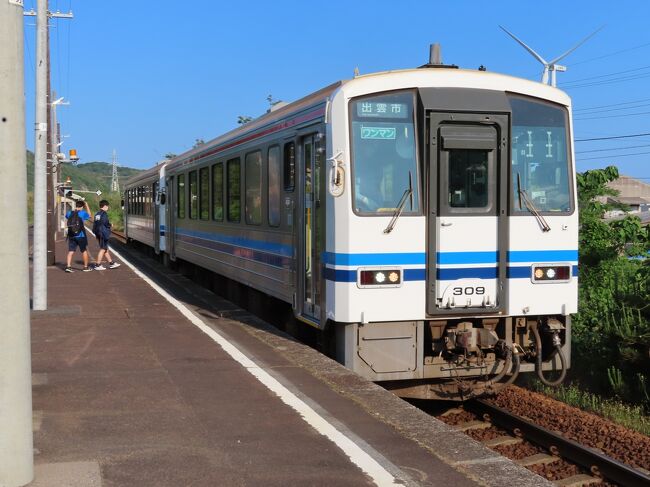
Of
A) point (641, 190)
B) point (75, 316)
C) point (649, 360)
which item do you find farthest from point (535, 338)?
point (641, 190)

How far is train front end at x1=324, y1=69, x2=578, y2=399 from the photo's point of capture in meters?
7.14

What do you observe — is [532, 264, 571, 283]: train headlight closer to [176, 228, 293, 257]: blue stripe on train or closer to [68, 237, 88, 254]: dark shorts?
[176, 228, 293, 257]: blue stripe on train

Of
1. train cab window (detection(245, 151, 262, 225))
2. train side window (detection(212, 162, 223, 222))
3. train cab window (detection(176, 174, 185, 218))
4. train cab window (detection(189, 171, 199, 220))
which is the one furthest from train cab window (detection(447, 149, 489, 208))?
train cab window (detection(176, 174, 185, 218))

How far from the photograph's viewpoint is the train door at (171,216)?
18391 millimetres

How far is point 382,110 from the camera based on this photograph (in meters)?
7.24

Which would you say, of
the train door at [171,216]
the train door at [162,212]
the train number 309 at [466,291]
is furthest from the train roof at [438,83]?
the train door at [162,212]

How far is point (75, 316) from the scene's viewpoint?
10.9 meters

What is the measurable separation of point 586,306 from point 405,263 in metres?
6.01

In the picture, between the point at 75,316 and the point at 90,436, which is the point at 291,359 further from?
the point at 75,316

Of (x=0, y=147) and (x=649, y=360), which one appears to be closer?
(x=0, y=147)

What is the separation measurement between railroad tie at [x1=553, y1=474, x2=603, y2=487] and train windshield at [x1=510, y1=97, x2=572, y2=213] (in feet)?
8.49

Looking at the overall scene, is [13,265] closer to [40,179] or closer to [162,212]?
[40,179]

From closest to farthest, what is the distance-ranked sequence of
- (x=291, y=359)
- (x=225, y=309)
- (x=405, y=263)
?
(x=405, y=263) < (x=291, y=359) < (x=225, y=309)

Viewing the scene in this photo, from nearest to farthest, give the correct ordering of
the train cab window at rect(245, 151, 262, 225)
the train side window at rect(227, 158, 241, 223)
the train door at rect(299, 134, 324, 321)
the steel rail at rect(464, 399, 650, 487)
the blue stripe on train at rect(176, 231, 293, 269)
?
the steel rail at rect(464, 399, 650, 487) < the train door at rect(299, 134, 324, 321) < the blue stripe on train at rect(176, 231, 293, 269) < the train cab window at rect(245, 151, 262, 225) < the train side window at rect(227, 158, 241, 223)
